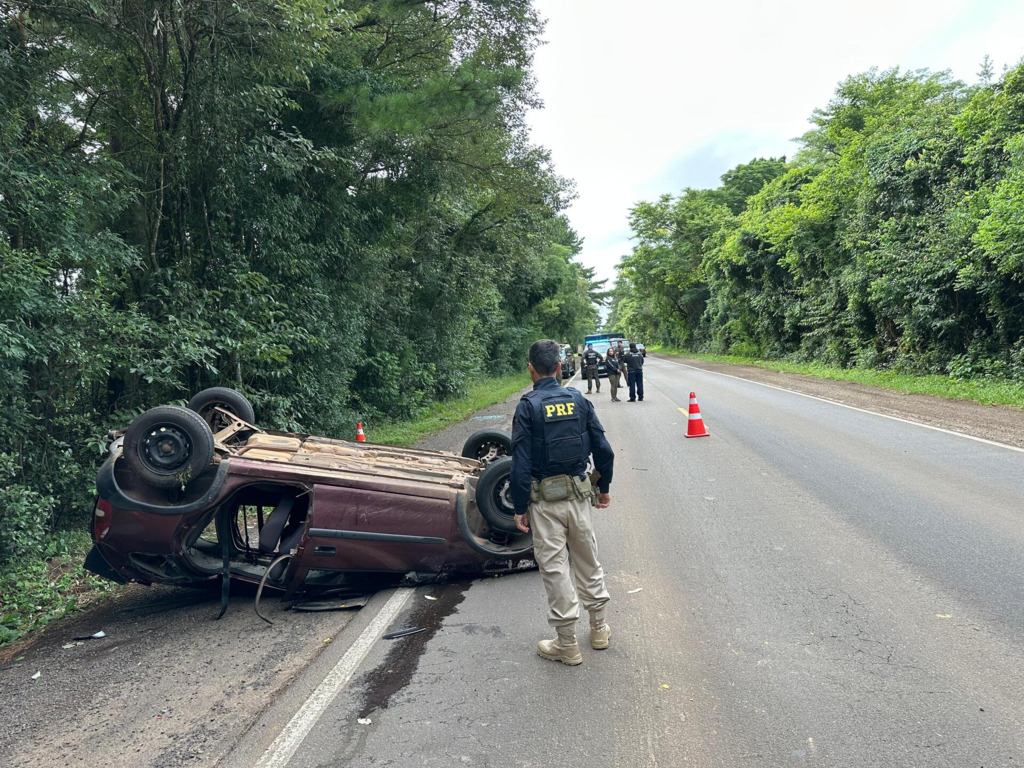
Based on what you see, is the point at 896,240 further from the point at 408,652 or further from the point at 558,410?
the point at 408,652

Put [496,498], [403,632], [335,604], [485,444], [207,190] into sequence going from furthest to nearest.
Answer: [207,190] → [485,444] → [496,498] → [335,604] → [403,632]

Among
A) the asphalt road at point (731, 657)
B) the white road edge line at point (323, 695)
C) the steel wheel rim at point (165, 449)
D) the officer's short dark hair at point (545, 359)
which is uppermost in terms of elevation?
the officer's short dark hair at point (545, 359)

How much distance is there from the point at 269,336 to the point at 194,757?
6.16 m

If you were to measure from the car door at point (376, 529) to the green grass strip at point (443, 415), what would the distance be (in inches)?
→ 291

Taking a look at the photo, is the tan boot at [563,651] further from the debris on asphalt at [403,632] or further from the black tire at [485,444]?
the black tire at [485,444]

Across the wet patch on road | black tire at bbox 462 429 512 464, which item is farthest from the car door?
Answer: black tire at bbox 462 429 512 464

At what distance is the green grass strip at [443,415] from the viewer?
13.5 meters

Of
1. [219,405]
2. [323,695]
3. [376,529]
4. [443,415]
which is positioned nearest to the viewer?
[323,695]

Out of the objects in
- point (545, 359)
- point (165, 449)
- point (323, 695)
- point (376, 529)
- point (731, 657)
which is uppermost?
point (545, 359)

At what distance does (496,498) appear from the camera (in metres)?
5.25

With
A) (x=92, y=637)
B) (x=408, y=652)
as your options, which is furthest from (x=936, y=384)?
(x=92, y=637)

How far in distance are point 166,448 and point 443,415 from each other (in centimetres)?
1311

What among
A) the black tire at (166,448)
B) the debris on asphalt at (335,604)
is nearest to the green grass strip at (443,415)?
the debris on asphalt at (335,604)

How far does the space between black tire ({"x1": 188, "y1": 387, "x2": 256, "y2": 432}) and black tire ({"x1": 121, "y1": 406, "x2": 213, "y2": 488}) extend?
163 centimetres
